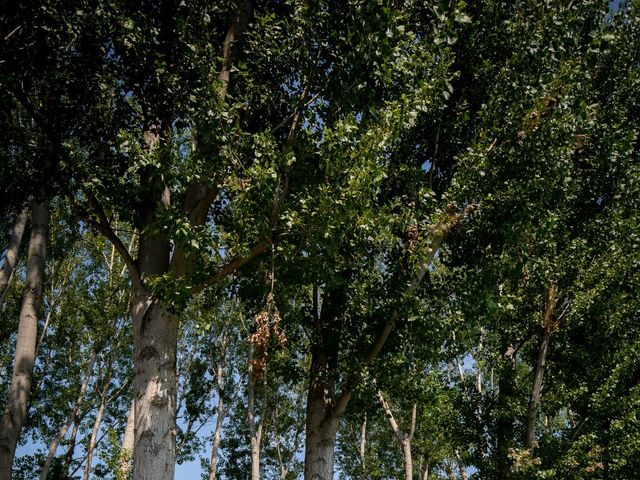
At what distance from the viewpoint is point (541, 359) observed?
13195 millimetres

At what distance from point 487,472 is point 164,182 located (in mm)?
10433

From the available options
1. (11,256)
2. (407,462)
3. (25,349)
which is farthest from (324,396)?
(407,462)

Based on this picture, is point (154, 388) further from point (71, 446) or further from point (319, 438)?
point (71, 446)

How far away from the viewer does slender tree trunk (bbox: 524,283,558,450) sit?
12938 mm

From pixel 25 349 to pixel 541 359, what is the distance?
10.8 meters

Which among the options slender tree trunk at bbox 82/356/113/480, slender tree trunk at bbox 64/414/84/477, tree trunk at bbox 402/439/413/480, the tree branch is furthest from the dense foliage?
slender tree trunk at bbox 64/414/84/477

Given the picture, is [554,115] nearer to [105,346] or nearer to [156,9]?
[156,9]

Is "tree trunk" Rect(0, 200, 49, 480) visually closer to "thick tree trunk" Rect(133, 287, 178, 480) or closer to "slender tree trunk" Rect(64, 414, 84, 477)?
"thick tree trunk" Rect(133, 287, 178, 480)

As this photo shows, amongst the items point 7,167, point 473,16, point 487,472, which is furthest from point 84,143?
point 487,472

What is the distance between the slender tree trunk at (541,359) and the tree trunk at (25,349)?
10.3 metres

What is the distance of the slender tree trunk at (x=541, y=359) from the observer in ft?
42.4

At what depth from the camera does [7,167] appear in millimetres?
8156

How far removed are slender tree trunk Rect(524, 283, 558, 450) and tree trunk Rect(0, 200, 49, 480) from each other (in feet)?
33.8

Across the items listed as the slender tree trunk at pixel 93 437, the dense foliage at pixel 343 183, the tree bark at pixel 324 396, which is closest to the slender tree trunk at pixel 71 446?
the slender tree trunk at pixel 93 437
